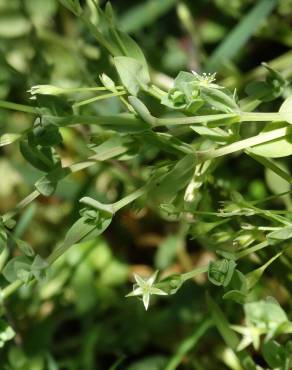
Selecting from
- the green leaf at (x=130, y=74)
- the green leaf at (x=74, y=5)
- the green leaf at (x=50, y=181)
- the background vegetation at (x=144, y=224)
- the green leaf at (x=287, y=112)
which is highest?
the green leaf at (x=74, y=5)

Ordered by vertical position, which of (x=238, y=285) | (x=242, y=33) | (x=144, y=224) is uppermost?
(x=238, y=285)

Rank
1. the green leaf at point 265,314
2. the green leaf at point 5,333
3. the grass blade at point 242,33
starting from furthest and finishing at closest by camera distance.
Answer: the grass blade at point 242,33 → the green leaf at point 5,333 → the green leaf at point 265,314

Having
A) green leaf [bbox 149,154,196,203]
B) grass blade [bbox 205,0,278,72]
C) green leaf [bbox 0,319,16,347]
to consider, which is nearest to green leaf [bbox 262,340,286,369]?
green leaf [bbox 149,154,196,203]

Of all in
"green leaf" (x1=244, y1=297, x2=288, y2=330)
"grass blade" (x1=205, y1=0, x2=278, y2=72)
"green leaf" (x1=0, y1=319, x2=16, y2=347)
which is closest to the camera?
"green leaf" (x1=244, y1=297, x2=288, y2=330)

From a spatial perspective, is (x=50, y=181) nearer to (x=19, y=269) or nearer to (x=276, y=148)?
(x=19, y=269)

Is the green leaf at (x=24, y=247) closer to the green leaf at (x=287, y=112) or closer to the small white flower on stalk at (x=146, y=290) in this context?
the small white flower on stalk at (x=146, y=290)

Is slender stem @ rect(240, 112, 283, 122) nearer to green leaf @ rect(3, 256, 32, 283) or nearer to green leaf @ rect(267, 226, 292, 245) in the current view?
green leaf @ rect(267, 226, 292, 245)

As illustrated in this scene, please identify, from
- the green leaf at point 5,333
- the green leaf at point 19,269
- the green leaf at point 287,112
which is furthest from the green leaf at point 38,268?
the green leaf at point 287,112

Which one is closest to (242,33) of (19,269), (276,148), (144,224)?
(144,224)
